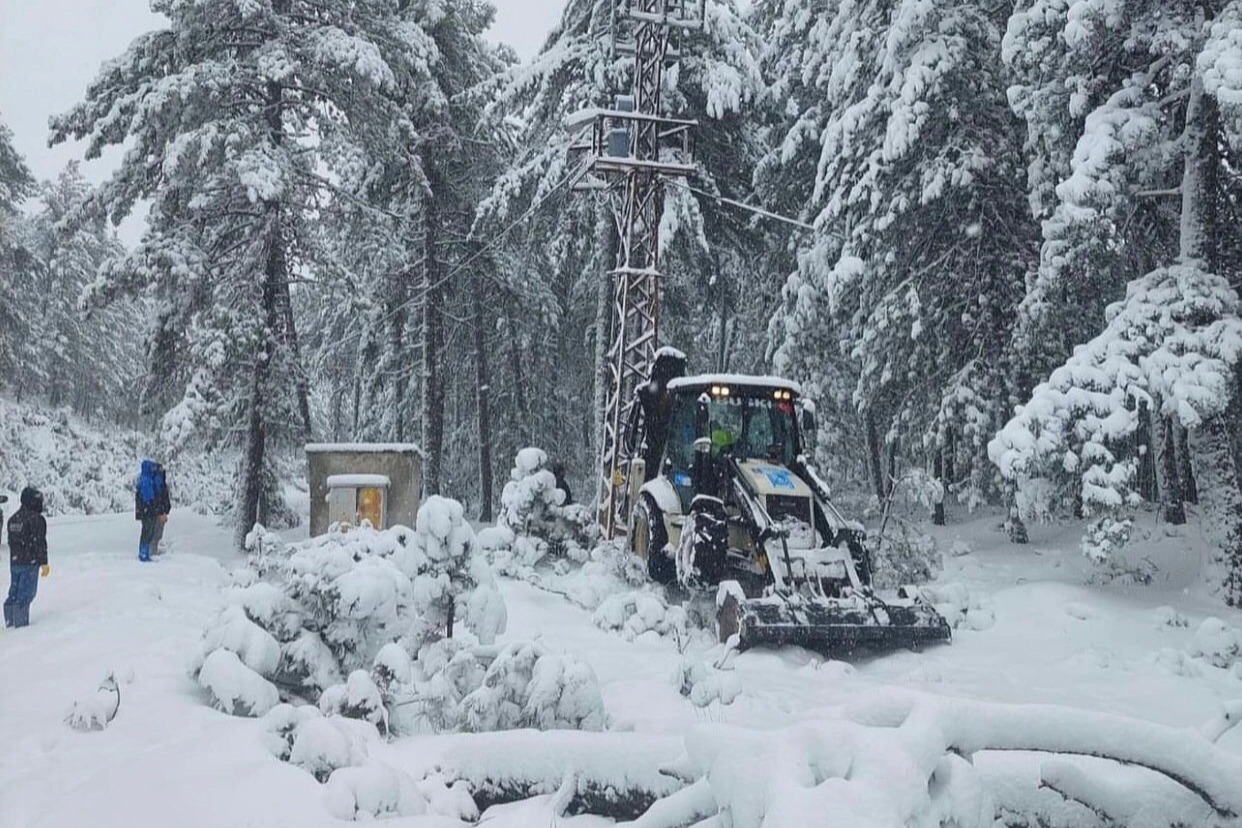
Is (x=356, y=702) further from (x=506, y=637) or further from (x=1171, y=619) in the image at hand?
(x=1171, y=619)

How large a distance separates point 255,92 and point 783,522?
1189cm

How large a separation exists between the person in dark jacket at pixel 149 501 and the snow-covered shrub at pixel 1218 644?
14.0 metres

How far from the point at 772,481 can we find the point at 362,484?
238 inches

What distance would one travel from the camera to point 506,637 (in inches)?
349

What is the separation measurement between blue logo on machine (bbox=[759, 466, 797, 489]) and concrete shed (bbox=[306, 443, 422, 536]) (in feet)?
17.2

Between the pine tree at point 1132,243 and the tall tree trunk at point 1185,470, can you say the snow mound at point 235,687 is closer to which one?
the pine tree at point 1132,243

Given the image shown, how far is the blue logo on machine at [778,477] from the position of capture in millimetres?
10312

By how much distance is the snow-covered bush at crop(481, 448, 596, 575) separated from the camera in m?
14.0

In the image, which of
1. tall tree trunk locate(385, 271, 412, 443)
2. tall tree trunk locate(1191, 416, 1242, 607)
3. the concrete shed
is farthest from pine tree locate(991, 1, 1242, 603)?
tall tree trunk locate(385, 271, 412, 443)

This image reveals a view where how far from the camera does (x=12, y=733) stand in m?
4.50

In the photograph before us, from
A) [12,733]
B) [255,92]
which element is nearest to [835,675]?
[12,733]

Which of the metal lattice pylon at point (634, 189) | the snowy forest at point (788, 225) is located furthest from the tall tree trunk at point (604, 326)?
the metal lattice pylon at point (634, 189)

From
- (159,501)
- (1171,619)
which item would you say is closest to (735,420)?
(1171,619)

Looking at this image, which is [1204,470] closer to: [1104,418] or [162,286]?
[1104,418]
